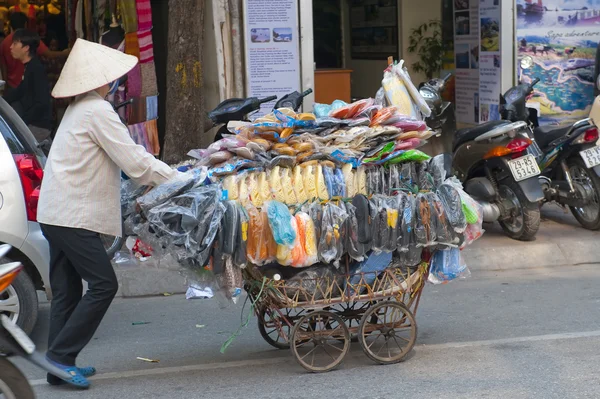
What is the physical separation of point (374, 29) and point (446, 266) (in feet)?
24.0

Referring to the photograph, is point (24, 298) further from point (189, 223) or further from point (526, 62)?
point (526, 62)

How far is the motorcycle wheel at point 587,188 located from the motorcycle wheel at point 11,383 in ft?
18.2

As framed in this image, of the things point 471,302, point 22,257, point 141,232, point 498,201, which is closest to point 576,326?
point 471,302

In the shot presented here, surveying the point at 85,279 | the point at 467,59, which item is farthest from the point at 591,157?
the point at 85,279

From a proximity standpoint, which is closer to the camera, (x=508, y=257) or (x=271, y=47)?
(x=508, y=257)

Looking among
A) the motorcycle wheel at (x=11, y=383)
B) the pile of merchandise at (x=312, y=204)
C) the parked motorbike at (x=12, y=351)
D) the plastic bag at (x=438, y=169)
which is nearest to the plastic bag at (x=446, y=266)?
the pile of merchandise at (x=312, y=204)

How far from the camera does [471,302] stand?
645 centimetres

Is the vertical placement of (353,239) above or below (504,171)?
above

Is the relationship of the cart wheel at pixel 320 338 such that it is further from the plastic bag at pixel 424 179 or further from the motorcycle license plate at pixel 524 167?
the motorcycle license plate at pixel 524 167

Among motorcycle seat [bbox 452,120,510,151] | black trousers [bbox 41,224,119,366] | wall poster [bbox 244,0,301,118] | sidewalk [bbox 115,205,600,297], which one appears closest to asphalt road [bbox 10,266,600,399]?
sidewalk [bbox 115,205,600,297]

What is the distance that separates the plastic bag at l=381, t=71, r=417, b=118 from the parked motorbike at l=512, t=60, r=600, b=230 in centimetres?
270

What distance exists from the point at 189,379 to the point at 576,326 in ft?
7.94

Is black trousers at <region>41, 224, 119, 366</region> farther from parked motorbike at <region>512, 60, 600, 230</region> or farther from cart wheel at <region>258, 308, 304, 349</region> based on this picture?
parked motorbike at <region>512, 60, 600, 230</region>

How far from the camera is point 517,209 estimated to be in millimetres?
7680
